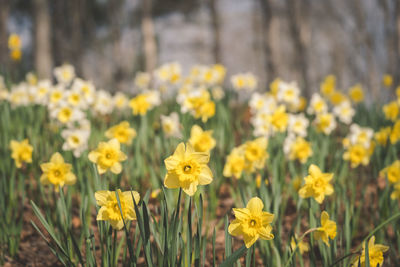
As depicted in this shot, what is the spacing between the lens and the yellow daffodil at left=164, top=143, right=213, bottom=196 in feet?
3.64

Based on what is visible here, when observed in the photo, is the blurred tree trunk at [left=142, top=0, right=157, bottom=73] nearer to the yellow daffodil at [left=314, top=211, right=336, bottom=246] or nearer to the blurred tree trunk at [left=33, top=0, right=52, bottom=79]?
the blurred tree trunk at [left=33, top=0, right=52, bottom=79]

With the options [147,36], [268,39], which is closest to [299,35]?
[268,39]

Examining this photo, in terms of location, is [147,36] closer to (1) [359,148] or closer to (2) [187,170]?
(1) [359,148]

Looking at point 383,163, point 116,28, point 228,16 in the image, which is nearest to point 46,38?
point 116,28

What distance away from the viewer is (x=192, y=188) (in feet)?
3.68

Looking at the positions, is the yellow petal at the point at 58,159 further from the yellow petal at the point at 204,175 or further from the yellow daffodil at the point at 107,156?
the yellow petal at the point at 204,175

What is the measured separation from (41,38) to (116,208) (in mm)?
4764

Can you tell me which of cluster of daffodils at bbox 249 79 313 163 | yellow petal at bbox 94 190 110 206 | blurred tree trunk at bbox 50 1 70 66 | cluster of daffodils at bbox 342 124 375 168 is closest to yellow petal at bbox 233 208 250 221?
yellow petal at bbox 94 190 110 206

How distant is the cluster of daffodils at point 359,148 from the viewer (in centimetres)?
221

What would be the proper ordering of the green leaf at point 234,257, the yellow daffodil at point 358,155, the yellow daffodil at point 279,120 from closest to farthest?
1. the green leaf at point 234,257
2. the yellow daffodil at point 358,155
3. the yellow daffodil at point 279,120

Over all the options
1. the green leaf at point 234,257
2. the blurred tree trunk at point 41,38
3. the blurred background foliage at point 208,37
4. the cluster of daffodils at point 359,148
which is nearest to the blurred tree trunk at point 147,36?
the blurred background foliage at point 208,37

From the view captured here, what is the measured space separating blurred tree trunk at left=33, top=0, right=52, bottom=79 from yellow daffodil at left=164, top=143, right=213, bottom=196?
15.1 feet

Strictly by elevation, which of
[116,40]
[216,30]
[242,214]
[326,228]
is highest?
[216,30]

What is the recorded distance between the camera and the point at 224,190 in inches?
103
